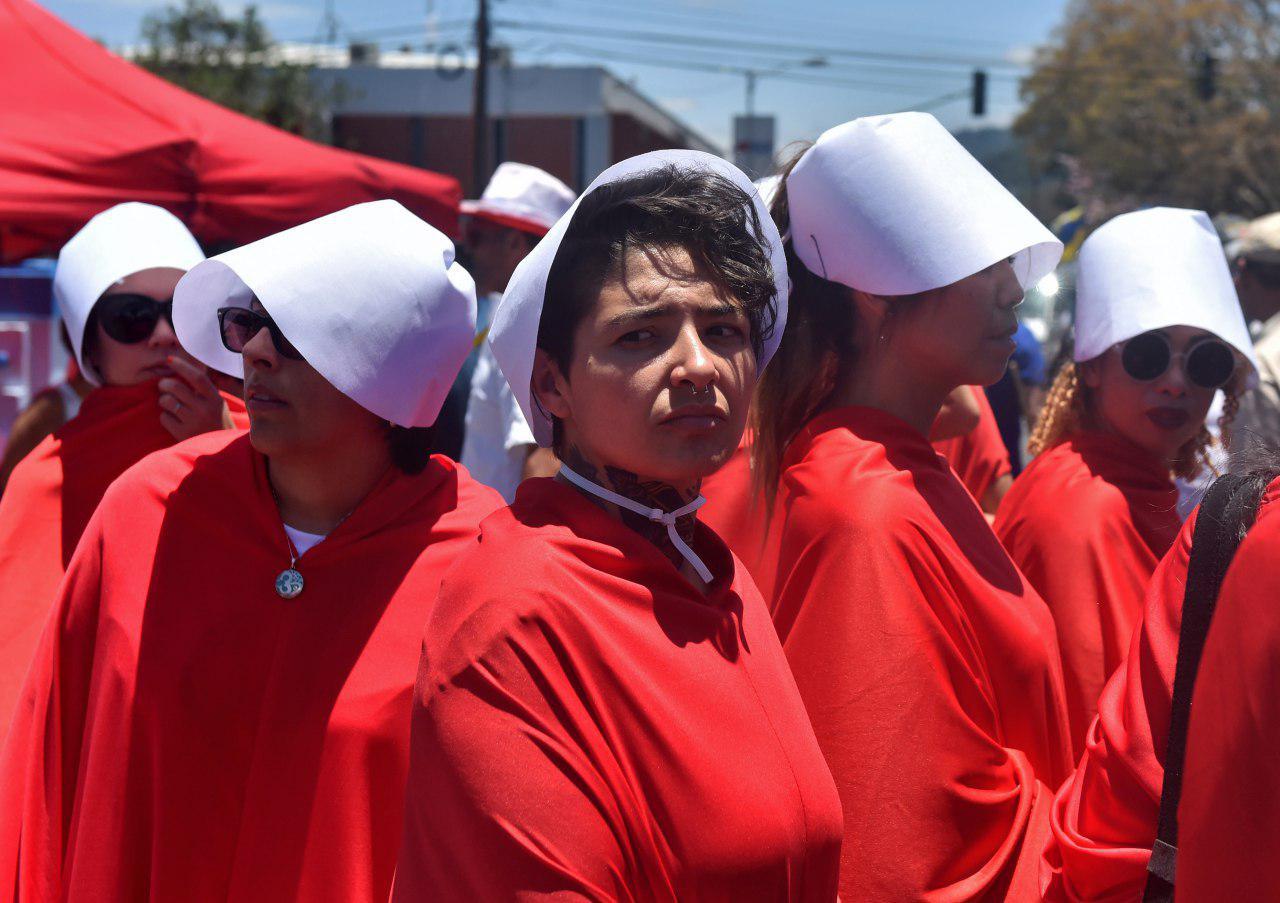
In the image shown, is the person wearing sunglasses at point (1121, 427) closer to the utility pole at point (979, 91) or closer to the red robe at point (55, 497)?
the red robe at point (55, 497)

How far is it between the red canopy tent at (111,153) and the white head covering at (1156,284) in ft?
12.7

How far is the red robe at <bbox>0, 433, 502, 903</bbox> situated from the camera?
7.70 feet

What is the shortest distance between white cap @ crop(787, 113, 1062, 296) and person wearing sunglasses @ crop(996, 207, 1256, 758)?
681 mm

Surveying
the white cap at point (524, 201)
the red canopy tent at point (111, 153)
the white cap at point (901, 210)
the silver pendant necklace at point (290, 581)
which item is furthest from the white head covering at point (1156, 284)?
the red canopy tent at point (111, 153)

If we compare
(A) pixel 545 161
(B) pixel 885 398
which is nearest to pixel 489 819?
(B) pixel 885 398

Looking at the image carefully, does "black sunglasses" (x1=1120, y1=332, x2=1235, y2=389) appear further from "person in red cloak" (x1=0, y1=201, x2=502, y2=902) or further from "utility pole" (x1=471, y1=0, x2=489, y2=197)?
"utility pole" (x1=471, y1=0, x2=489, y2=197)

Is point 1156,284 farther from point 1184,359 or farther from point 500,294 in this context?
point 500,294

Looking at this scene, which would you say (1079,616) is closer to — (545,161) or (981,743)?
(981,743)

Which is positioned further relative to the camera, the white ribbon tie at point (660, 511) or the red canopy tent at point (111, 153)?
the red canopy tent at point (111, 153)

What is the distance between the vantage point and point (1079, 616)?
3041 mm

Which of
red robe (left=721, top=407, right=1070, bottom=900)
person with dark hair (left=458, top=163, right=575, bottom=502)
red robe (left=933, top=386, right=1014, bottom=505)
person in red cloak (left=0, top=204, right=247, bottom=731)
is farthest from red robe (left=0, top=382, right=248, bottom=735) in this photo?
red robe (left=933, top=386, right=1014, bottom=505)

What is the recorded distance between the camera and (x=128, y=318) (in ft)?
11.8

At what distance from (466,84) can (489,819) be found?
44.6 metres

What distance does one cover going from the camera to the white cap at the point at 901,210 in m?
2.78
